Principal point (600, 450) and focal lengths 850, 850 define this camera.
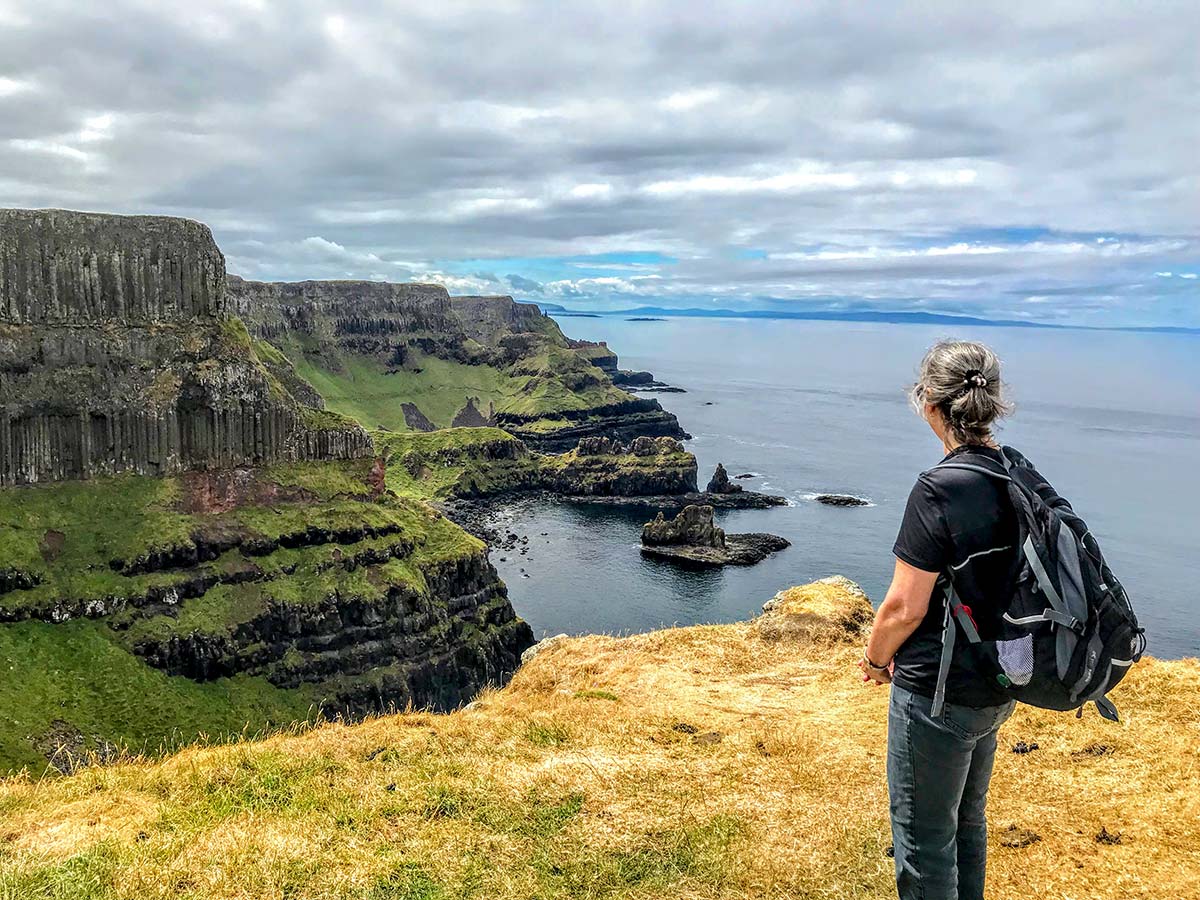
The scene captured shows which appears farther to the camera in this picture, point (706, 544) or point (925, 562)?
point (706, 544)

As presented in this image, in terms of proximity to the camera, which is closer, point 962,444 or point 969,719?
point 969,719

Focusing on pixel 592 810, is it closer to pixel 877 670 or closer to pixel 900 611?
pixel 877 670

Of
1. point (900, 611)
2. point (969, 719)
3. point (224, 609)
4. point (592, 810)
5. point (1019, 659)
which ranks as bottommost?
point (224, 609)

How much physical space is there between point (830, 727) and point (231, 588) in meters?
57.2

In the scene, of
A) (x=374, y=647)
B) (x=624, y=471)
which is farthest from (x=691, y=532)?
(x=374, y=647)

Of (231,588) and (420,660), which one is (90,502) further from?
(420,660)

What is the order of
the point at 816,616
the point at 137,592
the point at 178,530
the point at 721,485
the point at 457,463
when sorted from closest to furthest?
the point at 816,616 → the point at 137,592 → the point at 178,530 → the point at 721,485 → the point at 457,463

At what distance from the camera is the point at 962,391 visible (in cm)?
820

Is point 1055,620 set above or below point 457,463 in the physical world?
above

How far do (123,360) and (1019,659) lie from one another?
7521 cm

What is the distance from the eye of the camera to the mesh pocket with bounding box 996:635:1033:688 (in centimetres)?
757

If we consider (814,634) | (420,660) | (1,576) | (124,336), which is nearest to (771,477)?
(420,660)

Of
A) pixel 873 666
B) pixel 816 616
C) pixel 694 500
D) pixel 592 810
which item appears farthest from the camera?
pixel 694 500

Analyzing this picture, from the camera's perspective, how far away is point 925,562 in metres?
7.82
